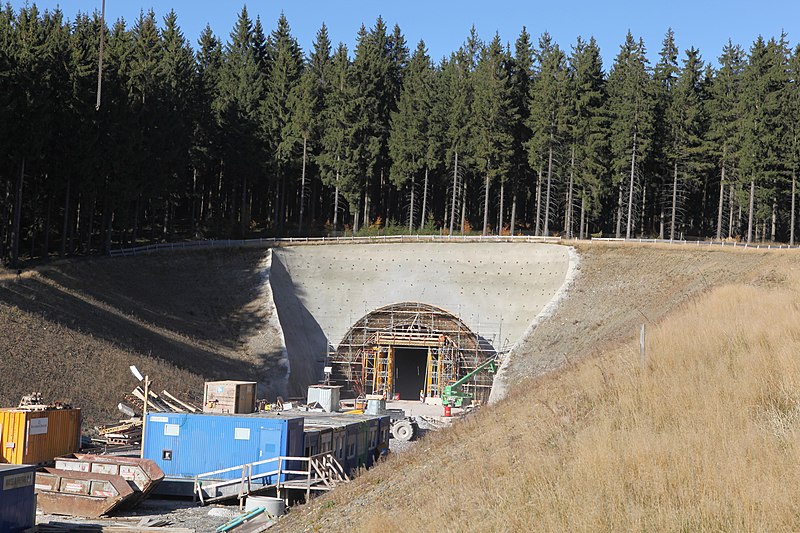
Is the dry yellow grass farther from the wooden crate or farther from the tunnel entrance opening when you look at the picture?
the tunnel entrance opening

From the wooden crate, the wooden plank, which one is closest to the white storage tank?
the wooden plank

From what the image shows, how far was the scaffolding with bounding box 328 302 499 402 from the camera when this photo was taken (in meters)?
52.5

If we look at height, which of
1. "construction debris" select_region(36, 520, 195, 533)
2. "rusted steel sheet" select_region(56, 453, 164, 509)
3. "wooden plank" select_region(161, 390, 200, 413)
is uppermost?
"wooden plank" select_region(161, 390, 200, 413)

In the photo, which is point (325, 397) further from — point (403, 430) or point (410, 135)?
point (410, 135)

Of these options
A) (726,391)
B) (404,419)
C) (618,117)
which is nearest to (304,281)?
(404,419)

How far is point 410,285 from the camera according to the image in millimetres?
54688

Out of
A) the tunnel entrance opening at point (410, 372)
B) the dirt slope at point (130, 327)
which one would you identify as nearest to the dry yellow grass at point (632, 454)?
the dirt slope at point (130, 327)

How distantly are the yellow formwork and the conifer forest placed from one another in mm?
26608

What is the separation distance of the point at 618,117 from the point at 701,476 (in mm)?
60516

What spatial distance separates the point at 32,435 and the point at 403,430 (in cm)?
1767

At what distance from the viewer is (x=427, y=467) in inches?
653

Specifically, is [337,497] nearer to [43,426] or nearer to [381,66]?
[43,426]

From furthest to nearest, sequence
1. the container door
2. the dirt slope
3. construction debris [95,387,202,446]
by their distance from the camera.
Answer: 1. the dirt slope
2. construction debris [95,387,202,446]
3. the container door

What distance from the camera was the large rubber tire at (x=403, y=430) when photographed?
39.6m
